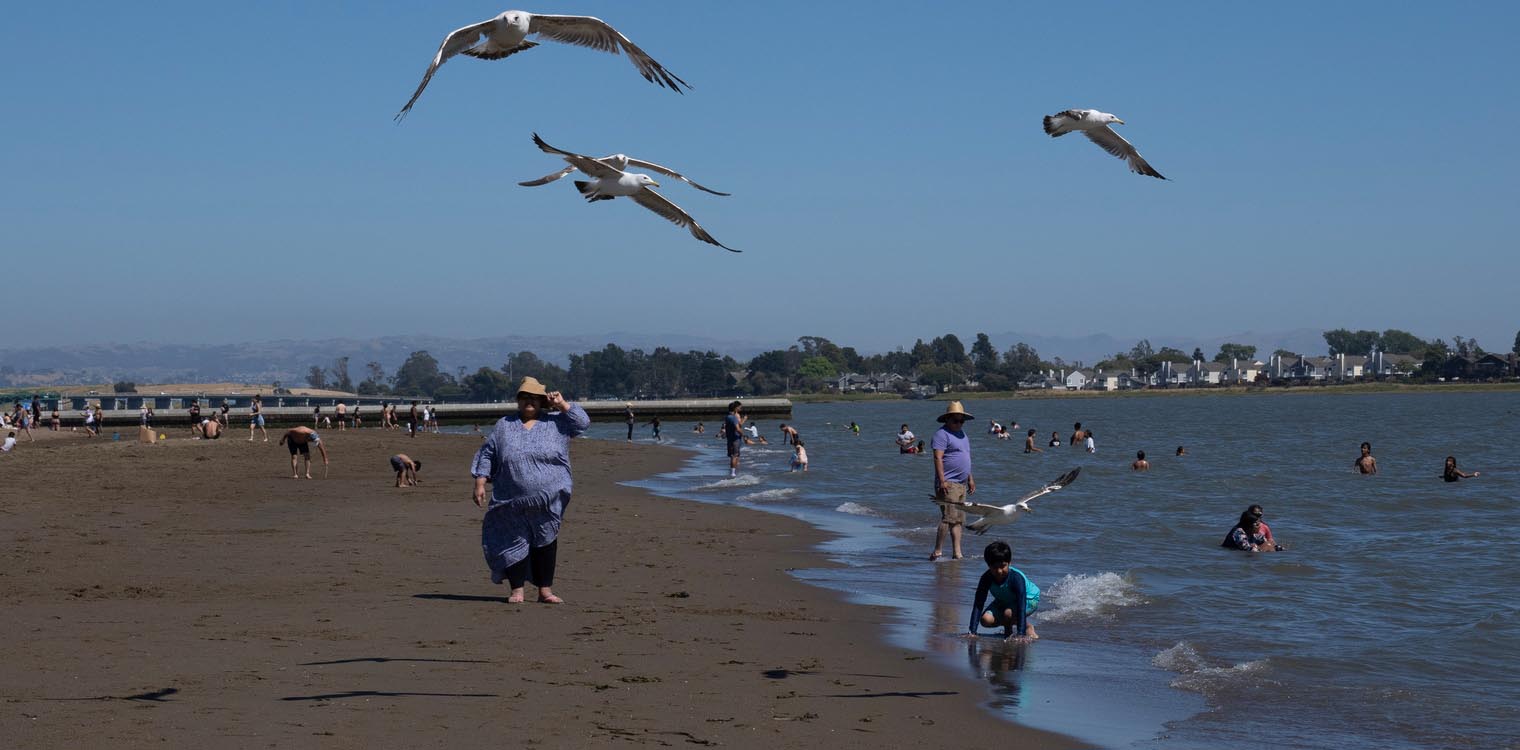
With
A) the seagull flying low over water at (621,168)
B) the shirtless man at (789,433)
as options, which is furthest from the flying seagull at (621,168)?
the shirtless man at (789,433)

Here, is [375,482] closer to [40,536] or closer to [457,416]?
[40,536]

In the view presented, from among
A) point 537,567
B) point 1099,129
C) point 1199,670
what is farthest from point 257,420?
point 1199,670

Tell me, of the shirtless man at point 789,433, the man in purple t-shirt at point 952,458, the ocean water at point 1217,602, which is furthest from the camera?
the shirtless man at point 789,433

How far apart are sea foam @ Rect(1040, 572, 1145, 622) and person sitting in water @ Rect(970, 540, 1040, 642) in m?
1.18

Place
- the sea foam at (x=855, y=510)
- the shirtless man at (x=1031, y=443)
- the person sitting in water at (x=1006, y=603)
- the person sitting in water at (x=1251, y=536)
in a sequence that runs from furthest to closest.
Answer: the shirtless man at (x=1031, y=443), the sea foam at (x=855, y=510), the person sitting in water at (x=1251, y=536), the person sitting in water at (x=1006, y=603)

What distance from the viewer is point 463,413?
283 feet

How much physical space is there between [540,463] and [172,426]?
6552 centimetres

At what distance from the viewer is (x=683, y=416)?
94250 mm

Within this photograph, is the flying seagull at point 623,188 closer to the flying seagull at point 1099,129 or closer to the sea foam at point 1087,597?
the flying seagull at point 1099,129

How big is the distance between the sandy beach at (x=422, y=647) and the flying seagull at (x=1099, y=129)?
3783mm

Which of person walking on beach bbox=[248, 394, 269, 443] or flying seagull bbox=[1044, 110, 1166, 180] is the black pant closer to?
flying seagull bbox=[1044, 110, 1166, 180]

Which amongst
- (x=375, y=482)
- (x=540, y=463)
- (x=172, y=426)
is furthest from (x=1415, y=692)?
(x=172, y=426)

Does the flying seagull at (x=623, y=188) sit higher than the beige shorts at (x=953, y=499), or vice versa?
the flying seagull at (x=623, y=188)

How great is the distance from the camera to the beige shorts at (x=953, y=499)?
43.3 feet
